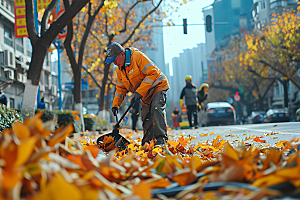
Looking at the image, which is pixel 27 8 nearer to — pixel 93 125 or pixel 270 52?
pixel 93 125

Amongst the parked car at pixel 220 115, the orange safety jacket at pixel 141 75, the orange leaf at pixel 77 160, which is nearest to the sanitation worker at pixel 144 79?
the orange safety jacket at pixel 141 75

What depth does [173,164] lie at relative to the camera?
4.83 feet

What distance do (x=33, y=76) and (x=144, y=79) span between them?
488 centimetres

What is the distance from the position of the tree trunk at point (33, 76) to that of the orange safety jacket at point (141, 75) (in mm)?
3983

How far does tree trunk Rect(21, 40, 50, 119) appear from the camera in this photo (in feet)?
29.2

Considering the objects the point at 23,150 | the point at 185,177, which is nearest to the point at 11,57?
the point at 185,177

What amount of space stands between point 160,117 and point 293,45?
2354 centimetres

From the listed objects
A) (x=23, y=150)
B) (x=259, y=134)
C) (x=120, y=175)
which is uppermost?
(x=23, y=150)

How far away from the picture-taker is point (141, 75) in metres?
5.45

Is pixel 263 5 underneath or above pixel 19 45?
above

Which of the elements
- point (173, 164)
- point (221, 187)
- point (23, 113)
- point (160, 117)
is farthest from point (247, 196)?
point (23, 113)

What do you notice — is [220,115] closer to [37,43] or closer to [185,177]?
[37,43]

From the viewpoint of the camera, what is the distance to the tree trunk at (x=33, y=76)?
889cm

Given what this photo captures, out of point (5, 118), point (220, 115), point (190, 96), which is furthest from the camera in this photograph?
point (220, 115)
